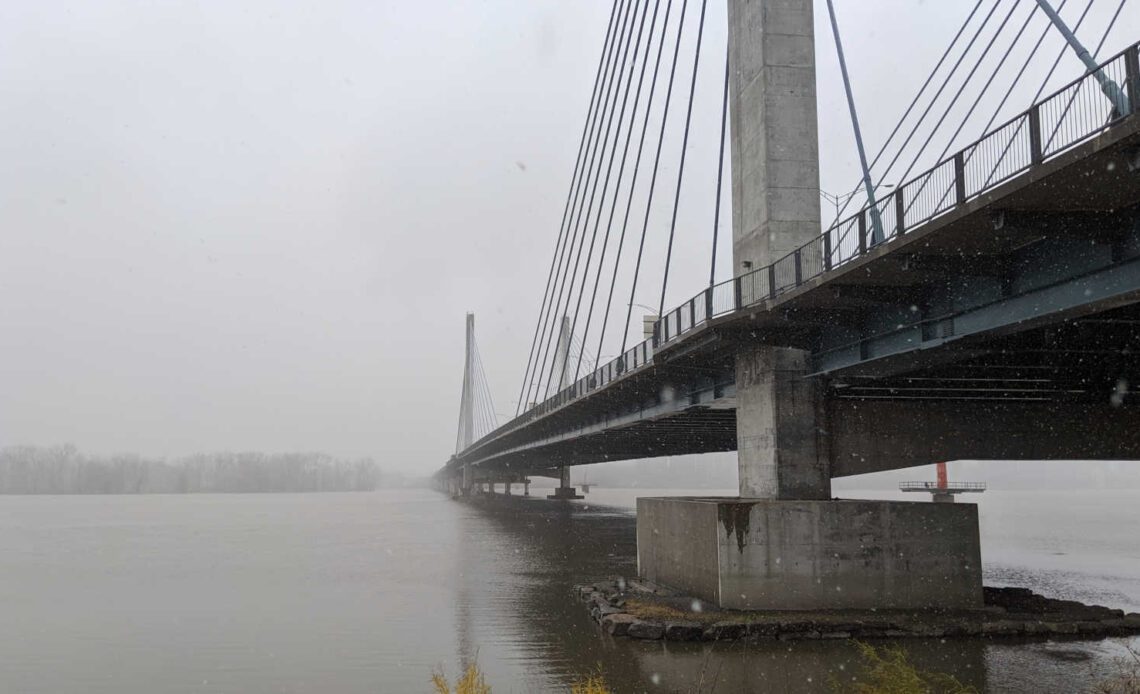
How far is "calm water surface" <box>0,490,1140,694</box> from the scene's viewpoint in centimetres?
1584

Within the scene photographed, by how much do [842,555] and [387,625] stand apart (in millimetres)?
10375

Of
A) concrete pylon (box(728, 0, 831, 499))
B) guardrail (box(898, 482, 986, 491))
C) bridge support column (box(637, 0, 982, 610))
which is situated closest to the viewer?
bridge support column (box(637, 0, 982, 610))

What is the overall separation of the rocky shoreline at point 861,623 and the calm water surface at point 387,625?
596 mm

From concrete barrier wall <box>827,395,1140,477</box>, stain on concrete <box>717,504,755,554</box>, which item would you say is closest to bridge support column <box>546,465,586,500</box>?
concrete barrier wall <box>827,395,1140,477</box>

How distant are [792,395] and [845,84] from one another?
7.34m

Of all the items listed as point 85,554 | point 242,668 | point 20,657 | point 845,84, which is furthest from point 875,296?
point 85,554

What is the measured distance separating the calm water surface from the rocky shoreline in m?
0.60

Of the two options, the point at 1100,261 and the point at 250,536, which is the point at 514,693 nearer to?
the point at 1100,261

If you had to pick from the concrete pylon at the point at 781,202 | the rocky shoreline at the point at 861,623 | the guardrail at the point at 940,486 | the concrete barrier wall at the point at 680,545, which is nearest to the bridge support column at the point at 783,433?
the concrete pylon at the point at 781,202

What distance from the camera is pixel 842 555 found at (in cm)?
2033

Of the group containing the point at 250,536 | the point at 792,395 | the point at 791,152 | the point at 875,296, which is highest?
the point at 791,152

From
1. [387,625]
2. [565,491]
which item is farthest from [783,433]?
[565,491]

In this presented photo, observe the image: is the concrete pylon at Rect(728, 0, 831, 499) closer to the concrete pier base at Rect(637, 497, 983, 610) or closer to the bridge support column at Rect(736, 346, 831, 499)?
the bridge support column at Rect(736, 346, 831, 499)

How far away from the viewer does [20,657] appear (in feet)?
60.5
